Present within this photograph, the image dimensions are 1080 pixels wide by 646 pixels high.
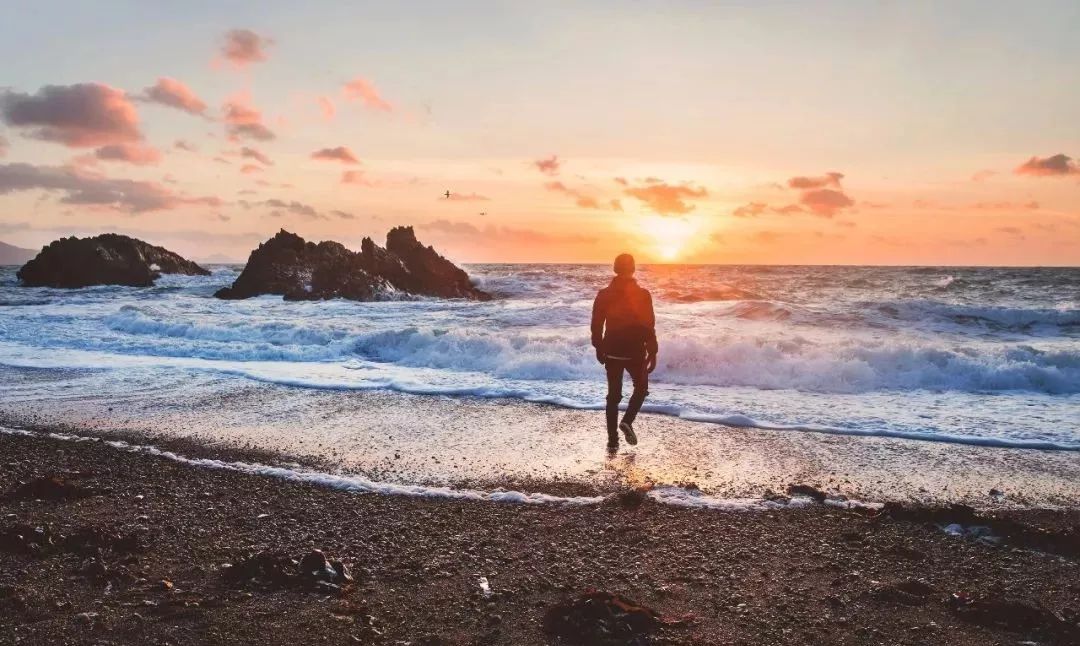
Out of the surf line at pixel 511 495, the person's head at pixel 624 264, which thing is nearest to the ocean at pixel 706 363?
the person's head at pixel 624 264

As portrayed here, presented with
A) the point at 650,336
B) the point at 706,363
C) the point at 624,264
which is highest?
the point at 624,264

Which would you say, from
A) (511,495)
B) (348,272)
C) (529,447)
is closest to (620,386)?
(529,447)

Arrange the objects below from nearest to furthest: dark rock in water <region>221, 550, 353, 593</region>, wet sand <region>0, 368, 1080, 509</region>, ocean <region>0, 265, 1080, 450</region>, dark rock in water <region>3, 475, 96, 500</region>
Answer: dark rock in water <region>221, 550, 353, 593</region> → dark rock in water <region>3, 475, 96, 500</region> → wet sand <region>0, 368, 1080, 509</region> → ocean <region>0, 265, 1080, 450</region>

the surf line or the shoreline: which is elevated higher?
the surf line

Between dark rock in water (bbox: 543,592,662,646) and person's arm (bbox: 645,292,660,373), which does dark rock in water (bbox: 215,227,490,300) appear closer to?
person's arm (bbox: 645,292,660,373)

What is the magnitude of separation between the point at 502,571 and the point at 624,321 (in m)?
4.02

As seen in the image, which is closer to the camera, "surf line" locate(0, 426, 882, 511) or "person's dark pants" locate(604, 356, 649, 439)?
"surf line" locate(0, 426, 882, 511)

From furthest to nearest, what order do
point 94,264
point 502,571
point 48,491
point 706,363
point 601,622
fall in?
1. point 94,264
2. point 706,363
3. point 48,491
4. point 502,571
5. point 601,622

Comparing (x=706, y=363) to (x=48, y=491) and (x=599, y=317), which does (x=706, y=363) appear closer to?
(x=599, y=317)

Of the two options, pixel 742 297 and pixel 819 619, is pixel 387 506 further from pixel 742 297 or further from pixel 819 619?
pixel 742 297

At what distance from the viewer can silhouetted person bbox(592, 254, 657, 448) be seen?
25.1ft

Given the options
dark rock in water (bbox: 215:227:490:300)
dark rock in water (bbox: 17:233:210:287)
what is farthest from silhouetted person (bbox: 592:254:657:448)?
dark rock in water (bbox: 17:233:210:287)

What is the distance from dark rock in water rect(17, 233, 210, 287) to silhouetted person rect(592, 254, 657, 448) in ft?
159

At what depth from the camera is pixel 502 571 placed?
423 centimetres
